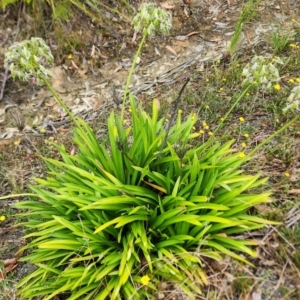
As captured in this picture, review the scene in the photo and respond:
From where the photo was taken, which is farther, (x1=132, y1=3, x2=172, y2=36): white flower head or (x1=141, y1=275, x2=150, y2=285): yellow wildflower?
(x1=132, y1=3, x2=172, y2=36): white flower head

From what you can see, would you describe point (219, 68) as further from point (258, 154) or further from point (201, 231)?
point (201, 231)

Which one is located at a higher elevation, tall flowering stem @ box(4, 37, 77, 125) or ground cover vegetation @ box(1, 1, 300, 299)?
tall flowering stem @ box(4, 37, 77, 125)

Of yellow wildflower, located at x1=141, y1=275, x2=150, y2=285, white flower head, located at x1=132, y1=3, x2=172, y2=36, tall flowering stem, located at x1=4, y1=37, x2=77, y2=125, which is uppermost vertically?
white flower head, located at x1=132, y1=3, x2=172, y2=36

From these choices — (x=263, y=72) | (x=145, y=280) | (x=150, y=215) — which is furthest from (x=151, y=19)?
(x=145, y=280)

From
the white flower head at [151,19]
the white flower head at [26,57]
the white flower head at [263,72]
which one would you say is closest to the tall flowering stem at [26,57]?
the white flower head at [26,57]

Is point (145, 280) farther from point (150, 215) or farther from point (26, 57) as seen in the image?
point (26, 57)

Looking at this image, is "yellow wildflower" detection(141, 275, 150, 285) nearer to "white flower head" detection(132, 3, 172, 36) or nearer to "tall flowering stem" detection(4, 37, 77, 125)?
"tall flowering stem" detection(4, 37, 77, 125)

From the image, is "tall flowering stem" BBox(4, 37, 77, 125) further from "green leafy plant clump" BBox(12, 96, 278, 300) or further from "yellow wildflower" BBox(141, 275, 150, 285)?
"yellow wildflower" BBox(141, 275, 150, 285)

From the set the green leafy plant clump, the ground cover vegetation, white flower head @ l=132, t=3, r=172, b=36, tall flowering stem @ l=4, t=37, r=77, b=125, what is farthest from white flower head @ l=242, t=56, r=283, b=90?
tall flowering stem @ l=4, t=37, r=77, b=125

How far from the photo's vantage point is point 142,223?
256 cm

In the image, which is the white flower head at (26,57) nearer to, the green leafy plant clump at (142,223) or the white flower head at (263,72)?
the green leafy plant clump at (142,223)

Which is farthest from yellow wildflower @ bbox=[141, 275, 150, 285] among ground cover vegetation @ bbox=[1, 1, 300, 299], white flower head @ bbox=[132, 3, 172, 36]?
white flower head @ bbox=[132, 3, 172, 36]

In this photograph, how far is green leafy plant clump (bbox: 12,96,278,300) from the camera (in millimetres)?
2428

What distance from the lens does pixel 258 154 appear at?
3.08 meters
